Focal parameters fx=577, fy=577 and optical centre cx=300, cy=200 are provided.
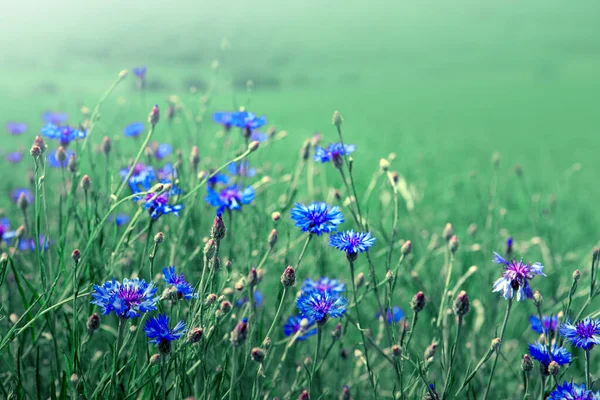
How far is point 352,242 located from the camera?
3.51ft

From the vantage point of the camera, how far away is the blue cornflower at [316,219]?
3.52 ft

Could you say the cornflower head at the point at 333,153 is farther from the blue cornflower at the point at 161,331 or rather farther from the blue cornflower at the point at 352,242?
the blue cornflower at the point at 161,331

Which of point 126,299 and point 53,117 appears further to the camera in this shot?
point 53,117

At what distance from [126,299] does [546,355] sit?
74 cm

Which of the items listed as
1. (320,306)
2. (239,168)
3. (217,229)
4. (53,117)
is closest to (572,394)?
(320,306)

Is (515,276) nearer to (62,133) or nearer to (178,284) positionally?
(178,284)

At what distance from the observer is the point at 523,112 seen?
21.6ft

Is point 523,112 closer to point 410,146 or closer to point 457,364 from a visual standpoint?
point 410,146

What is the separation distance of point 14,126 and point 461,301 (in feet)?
8.58

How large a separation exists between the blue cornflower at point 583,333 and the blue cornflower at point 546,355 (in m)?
0.06

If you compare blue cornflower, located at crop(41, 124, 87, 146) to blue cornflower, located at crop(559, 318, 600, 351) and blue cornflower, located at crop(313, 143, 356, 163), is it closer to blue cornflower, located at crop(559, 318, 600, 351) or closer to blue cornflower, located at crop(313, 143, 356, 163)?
blue cornflower, located at crop(313, 143, 356, 163)

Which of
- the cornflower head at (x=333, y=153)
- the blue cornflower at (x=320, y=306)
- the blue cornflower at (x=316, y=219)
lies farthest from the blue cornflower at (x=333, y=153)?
the blue cornflower at (x=320, y=306)

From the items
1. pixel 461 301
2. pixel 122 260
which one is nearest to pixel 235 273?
pixel 122 260

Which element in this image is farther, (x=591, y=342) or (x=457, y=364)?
(x=457, y=364)
